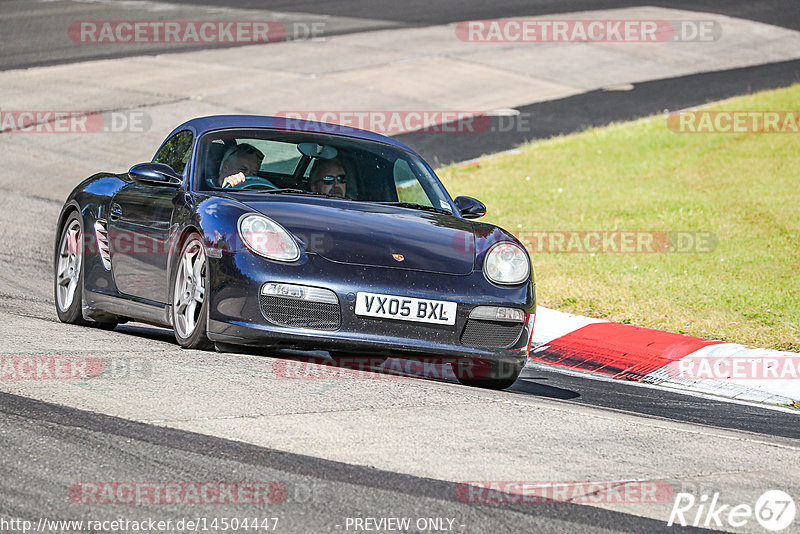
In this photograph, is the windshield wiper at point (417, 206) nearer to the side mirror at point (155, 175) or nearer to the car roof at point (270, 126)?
the car roof at point (270, 126)

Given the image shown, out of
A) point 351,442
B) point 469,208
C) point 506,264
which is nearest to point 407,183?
Result: point 469,208

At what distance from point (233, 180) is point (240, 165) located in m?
0.17

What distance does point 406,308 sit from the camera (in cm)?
602

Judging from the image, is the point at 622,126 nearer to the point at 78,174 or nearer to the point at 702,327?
the point at 78,174

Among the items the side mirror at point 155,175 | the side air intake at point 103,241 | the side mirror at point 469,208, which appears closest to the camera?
the side mirror at point 155,175

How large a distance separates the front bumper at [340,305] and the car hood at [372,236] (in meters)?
0.08

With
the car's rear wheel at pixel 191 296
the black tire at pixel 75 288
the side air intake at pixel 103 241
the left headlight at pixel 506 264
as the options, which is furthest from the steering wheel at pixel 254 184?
the black tire at pixel 75 288

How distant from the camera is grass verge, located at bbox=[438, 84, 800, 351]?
9.63 m

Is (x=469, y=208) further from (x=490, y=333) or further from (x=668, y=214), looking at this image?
(x=668, y=214)

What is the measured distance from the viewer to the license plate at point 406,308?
595 cm

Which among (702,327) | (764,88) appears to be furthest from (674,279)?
(764,88)

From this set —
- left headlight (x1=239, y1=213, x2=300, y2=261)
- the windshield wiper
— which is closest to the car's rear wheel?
left headlight (x1=239, y1=213, x2=300, y2=261)

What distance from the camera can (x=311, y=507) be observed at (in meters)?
3.81

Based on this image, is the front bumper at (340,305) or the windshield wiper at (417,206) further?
the windshield wiper at (417,206)
